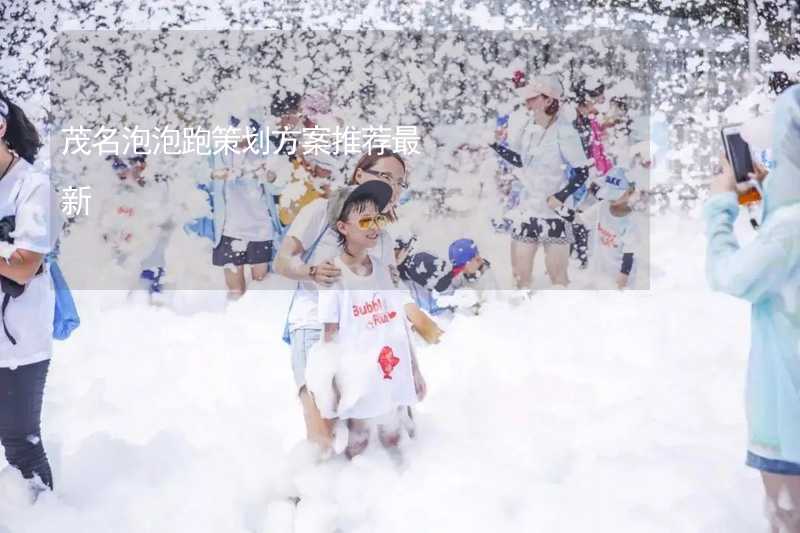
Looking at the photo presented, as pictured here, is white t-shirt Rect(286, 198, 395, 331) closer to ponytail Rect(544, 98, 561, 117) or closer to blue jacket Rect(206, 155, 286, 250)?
blue jacket Rect(206, 155, 286, 250)

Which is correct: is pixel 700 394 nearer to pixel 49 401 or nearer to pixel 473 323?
pixel 473 323

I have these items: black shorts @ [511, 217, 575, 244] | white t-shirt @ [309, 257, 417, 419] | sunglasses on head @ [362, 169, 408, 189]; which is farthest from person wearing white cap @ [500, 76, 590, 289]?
white t-shirt @ [309, 257, 417, 419]

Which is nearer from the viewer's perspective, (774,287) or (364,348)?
(774,287)

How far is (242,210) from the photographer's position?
1978 millimetres

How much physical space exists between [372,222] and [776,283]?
0.84 meters

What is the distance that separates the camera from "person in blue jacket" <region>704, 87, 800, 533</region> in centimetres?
118

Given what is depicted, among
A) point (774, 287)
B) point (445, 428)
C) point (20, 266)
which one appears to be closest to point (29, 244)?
point (20, 266)

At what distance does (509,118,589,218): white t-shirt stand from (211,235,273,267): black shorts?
0.70 meters

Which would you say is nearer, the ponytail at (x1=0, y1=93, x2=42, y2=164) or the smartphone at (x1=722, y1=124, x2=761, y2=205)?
the smartphone at (x1=722, y1=124, x2=761, y2=205)

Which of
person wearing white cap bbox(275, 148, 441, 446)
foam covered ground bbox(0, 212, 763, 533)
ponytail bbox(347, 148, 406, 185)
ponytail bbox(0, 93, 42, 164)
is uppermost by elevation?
ponytail bbox(0, 93, 42, 164)

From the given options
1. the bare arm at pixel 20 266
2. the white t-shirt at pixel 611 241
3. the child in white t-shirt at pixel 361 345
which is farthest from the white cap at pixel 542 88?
the bare arm at pixel 20 266

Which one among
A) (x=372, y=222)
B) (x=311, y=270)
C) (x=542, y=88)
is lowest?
(x=311, y=270)

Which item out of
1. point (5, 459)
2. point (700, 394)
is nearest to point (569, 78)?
point (700, 394)

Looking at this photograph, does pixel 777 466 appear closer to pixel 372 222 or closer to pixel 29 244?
pixel 372 222
